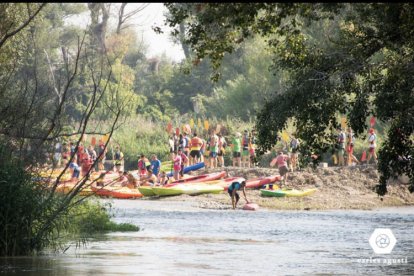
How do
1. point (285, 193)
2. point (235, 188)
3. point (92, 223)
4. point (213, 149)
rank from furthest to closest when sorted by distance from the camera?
1. point (213, 149)
2. point (285, 193)
3. point (235, 188)
4. point (92, 223)

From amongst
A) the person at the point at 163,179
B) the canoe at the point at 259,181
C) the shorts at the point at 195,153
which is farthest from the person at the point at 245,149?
the person at the point at 163,179

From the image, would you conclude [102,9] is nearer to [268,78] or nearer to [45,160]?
[268,78]

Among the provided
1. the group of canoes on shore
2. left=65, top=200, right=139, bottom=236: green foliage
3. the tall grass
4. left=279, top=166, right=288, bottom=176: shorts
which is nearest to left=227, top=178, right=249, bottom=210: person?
the group of canoes on shore

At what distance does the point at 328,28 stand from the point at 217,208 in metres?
32.0

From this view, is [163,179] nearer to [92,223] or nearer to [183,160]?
[183,160]

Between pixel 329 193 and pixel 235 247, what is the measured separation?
1926 cm

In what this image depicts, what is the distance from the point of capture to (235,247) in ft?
78.9

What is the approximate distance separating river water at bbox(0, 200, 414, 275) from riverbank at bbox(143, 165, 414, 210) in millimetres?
2469

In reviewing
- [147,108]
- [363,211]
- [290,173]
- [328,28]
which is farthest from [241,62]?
[363,211]

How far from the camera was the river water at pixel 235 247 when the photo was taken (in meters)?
19.4

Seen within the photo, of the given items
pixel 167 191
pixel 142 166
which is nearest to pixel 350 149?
pixel 142 166

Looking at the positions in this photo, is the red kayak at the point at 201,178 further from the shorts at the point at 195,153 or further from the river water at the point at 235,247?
the river water at the point at 235,247

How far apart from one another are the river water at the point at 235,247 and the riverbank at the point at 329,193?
8.10ft

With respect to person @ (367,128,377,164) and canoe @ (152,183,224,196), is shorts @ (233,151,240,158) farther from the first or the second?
canoe @ (152,183,224,196)
